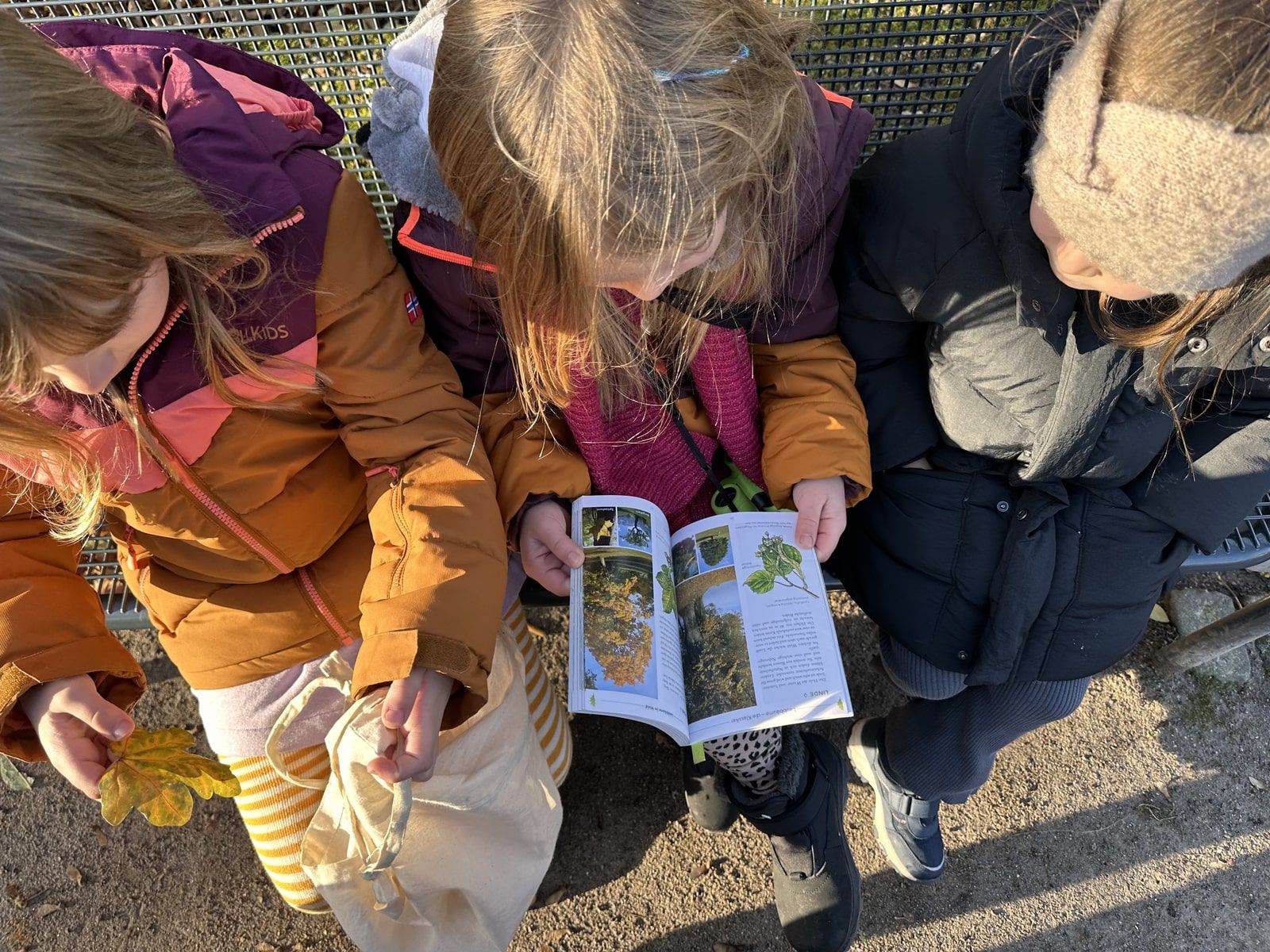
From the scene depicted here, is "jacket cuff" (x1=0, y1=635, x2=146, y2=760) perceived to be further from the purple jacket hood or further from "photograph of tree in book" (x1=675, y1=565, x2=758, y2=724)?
"photograph of tree in book" (x1=675, y1=565, x2=758, y2=724)

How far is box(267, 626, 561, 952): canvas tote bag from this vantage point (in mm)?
1501

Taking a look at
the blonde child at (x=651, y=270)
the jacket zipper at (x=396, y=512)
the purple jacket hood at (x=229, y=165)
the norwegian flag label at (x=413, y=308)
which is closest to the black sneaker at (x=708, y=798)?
the blonde child at (x=651, y=270)

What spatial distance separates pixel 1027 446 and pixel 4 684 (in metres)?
1.76

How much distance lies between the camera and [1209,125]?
39.6 inches

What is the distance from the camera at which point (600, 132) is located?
3.53 ft

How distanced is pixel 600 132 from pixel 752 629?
885mm

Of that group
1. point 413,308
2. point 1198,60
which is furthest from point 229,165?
point 1198,60

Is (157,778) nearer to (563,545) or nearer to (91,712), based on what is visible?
(91,712)

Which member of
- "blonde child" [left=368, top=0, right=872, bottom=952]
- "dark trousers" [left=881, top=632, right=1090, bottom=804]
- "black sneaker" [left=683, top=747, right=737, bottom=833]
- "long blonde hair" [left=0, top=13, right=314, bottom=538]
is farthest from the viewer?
"black sneaker" [left=683, top=747, right=737, bottom=833]

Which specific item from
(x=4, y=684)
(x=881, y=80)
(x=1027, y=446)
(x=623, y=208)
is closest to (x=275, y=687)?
(x=4, y=684)

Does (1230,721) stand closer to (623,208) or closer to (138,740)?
(623,208)

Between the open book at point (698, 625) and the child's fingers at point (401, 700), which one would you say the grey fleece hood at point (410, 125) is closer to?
the open book at point (698, 625)

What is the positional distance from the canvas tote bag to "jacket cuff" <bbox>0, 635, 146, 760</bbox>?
11.1 inches

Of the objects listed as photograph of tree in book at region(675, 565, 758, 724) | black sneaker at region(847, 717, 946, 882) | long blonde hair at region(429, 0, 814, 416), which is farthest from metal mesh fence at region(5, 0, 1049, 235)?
black sneaker at region(847, 717, 946, 882)
